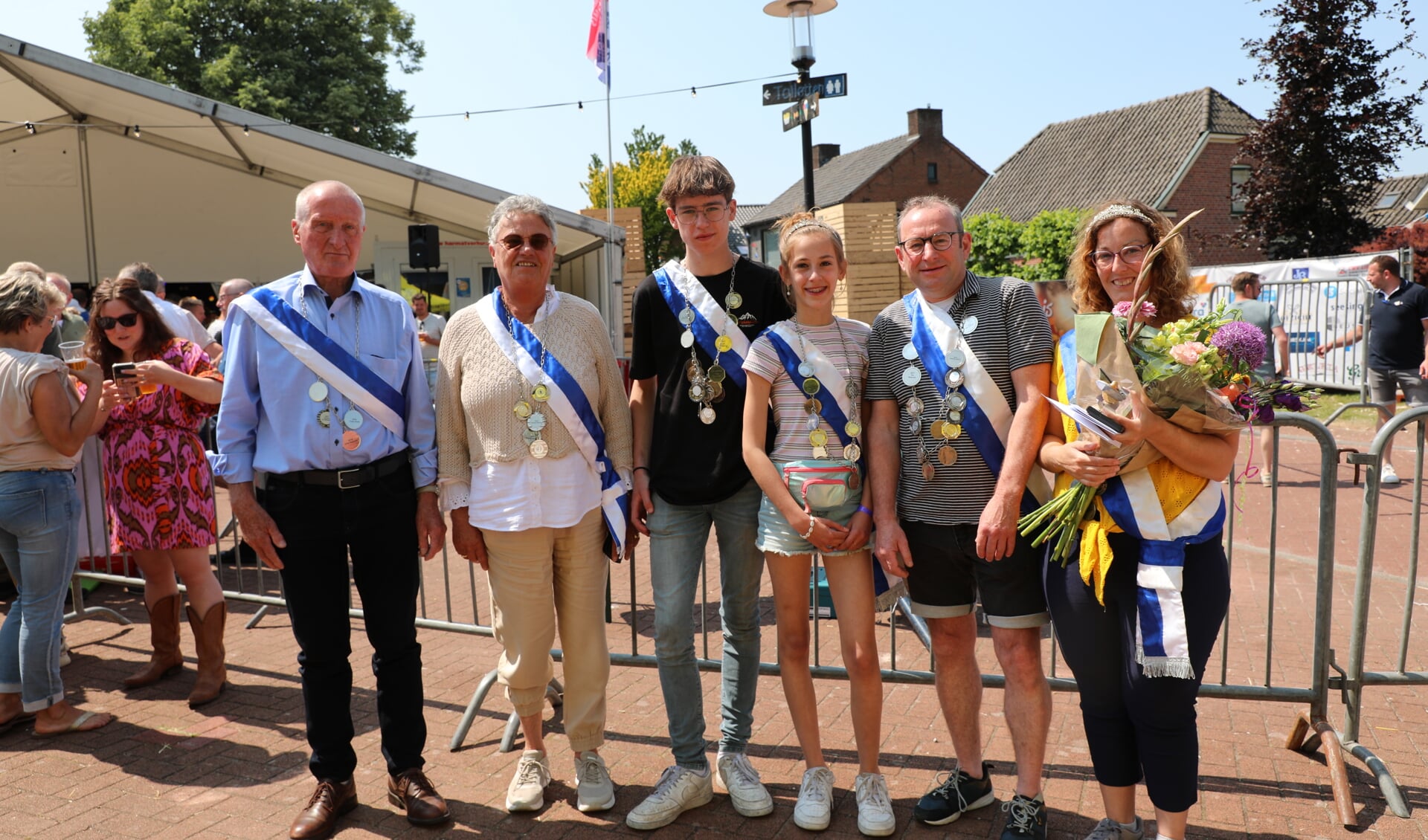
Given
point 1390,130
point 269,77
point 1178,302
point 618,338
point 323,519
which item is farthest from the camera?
point 269,77

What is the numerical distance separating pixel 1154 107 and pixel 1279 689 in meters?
41.8

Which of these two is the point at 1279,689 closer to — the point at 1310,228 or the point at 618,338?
the point at 618,338

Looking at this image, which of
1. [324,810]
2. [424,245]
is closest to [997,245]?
[424,245]

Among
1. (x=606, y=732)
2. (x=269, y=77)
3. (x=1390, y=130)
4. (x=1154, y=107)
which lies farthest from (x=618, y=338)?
(x=1154, y=107)

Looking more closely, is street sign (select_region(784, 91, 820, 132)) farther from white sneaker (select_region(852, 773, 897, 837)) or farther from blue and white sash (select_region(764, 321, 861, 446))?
white sneaker (select_region(852, 773, 897, 837))

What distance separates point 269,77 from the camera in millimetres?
32562

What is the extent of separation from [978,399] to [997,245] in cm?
3317

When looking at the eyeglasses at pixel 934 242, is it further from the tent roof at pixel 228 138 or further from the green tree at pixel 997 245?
the green tree at pixel 997 245

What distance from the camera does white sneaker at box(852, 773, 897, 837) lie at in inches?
126

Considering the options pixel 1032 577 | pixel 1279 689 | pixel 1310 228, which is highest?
pixel 1310 228

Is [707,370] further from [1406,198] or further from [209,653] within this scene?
[1406,198]

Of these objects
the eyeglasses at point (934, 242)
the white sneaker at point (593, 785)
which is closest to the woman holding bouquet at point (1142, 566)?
the eyeglasses at point (934, 242)

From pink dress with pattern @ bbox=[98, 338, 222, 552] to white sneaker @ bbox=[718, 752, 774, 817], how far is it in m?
2.94

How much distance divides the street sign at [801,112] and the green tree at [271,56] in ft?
82.8
